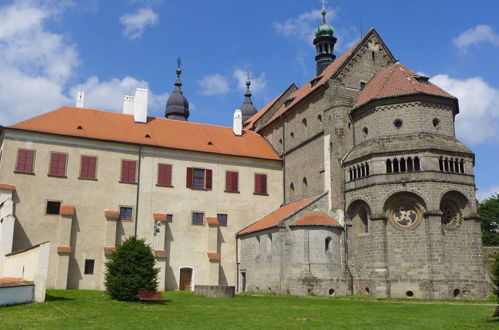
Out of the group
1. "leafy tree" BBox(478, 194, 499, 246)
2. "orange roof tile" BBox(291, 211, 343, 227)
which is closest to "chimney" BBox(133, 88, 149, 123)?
"orange roof tile" BBox(291, 211, 343, 227)

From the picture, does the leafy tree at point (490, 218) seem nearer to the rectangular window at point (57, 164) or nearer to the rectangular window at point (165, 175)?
the rectangular window at point (165, 175)

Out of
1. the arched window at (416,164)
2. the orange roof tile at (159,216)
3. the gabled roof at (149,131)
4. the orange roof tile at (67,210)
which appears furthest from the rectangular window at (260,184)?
the orange roof tile at (67,210)

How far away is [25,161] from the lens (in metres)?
34.2

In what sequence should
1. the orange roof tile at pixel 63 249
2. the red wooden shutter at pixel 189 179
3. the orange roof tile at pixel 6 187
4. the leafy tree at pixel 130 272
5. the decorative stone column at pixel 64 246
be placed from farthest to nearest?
the red wooden shutter at pixel 189 179
the orange roof tile at pixel 63 249
the orange roof tile at pixel 6 187
the decorative stone column at pixel 64 246
the leafy tree at pixel 130 272

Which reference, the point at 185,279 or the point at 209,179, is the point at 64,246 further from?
the point at 209,179

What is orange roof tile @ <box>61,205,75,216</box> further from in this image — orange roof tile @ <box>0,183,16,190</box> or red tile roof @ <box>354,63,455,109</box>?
red tile roof @ <box>354,63,455,109</box>

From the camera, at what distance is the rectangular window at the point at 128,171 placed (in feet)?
121

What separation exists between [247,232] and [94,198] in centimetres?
1160

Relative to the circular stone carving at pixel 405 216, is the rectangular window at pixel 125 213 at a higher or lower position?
higher

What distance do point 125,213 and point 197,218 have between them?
5.56 meters

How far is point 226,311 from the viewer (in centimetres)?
2003

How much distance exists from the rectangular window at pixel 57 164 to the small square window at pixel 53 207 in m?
2.06

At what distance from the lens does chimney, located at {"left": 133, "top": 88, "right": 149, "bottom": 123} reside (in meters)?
40.9

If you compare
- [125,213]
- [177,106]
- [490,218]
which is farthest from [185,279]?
[490,218]
